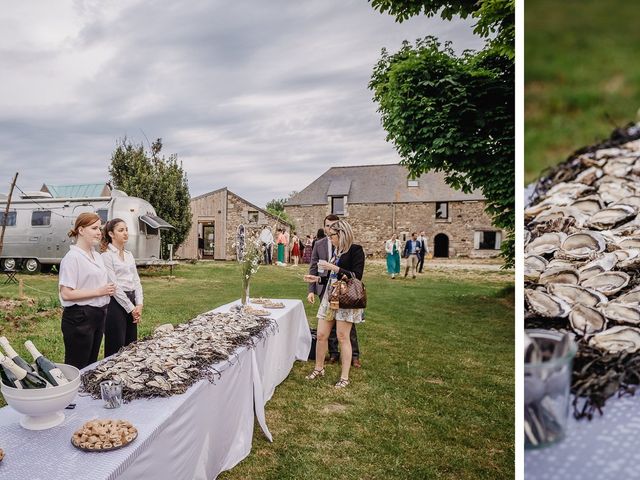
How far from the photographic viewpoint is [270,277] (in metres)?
9.30

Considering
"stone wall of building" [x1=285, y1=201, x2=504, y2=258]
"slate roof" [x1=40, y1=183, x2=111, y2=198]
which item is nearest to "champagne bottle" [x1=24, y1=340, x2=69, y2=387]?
"slate roof" [x1=40, y1=183, x2=111, y2=198]

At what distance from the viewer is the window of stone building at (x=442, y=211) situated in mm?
16703

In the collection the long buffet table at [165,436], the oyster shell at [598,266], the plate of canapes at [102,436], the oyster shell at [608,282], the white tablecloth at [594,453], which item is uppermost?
the oyster shell at [598,266]

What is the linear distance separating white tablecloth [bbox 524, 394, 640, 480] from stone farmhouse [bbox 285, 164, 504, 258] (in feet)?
53.8

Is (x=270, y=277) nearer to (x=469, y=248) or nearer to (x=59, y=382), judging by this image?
(x=59, y=382)

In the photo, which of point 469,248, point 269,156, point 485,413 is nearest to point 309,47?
point 269,156

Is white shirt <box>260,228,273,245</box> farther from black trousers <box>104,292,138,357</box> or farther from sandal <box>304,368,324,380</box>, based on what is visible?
black trousers <box>104,292,138,357</box>

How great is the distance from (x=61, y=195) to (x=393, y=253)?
22.1ft

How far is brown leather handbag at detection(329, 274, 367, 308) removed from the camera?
8.82 ft

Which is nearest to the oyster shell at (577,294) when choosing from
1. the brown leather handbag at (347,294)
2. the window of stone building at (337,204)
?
the brown leather handbag at (347,294)

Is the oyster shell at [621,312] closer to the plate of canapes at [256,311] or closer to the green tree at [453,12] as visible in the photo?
the plate of canapes at [256,311]

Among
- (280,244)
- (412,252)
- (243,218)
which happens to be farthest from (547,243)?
(243,218)

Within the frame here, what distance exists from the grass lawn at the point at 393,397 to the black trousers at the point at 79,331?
88 cm

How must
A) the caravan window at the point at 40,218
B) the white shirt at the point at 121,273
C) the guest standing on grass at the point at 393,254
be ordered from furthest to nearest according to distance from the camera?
the guest standing on grass at the point at 393,254, the caravan window at the point at 40,218, the white shirt at the point at 121,273
